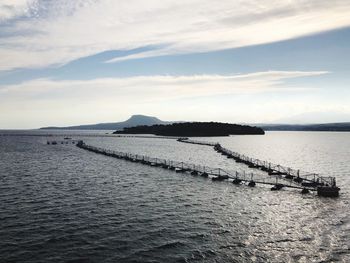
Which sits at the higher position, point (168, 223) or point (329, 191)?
point (329, 191)

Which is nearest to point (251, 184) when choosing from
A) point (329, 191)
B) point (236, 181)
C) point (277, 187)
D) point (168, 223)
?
point (236, 181)

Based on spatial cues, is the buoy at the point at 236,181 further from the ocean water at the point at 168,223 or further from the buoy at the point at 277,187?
the buoy at the point at 277,187

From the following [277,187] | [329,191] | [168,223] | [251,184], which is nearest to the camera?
[168,223]

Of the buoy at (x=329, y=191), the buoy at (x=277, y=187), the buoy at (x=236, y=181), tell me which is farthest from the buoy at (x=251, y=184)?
the buoy at (x=329, y=191)

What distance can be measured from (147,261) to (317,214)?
27.6 meters

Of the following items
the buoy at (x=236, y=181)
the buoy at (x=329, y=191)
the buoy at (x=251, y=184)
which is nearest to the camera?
the buoy at (x=329, y=191)

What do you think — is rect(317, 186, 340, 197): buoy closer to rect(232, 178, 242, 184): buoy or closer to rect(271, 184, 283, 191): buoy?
rect(271, 184, 283, 191): buoy

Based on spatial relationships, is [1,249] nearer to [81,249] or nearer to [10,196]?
[81,249]

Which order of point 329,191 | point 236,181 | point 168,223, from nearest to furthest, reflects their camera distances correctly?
point 168,223 < point 329,191 < point 236,181

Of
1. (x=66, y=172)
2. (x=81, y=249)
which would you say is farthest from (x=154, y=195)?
(x=66, y=172)

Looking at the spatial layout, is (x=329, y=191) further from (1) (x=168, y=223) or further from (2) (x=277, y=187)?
(1) (x=168, y=223)

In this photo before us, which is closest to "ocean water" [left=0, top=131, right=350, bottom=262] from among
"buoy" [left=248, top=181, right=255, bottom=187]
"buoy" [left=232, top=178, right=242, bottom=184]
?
"buoy" [left=232, top=178, right=242, bottom=184]

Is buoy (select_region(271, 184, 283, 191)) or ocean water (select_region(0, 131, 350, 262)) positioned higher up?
buoy (select_region(271, 184, 283, 191))

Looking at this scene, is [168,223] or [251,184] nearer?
[168,223]
